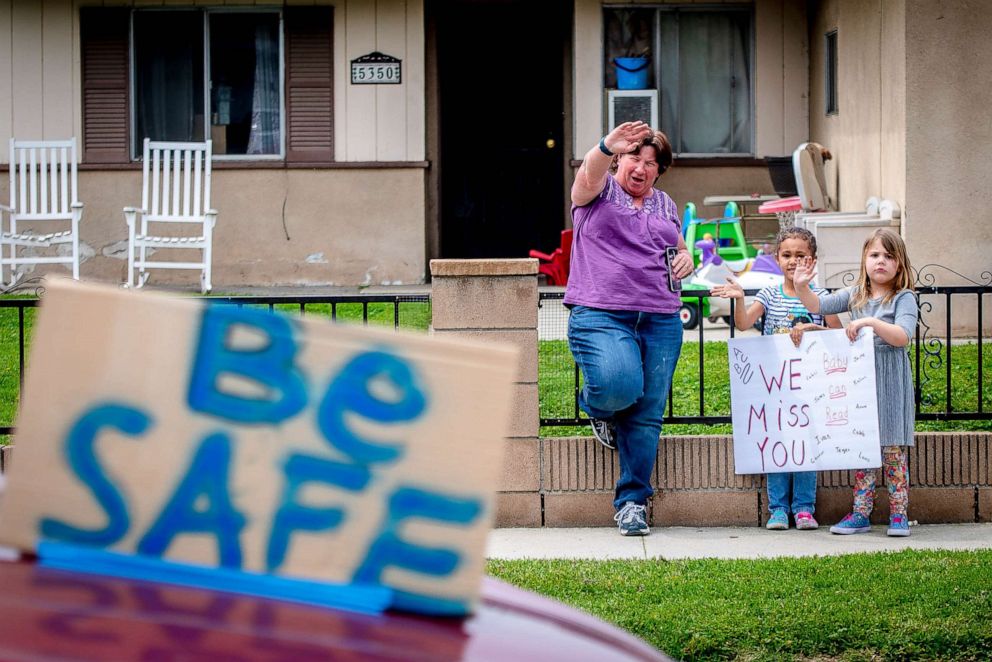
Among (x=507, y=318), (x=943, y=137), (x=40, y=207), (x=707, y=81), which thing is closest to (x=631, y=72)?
(x=707, y=81)

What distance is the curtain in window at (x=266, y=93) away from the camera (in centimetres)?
1424

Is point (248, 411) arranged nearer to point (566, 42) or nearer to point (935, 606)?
point (935, 606)

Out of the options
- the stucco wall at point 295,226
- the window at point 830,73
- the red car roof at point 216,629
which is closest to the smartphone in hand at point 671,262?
the red car roof at point 216,629

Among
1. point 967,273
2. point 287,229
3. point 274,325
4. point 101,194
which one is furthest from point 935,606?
point 101,194

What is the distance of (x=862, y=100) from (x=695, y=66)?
8.77ft

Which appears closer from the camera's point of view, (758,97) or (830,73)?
(830,73)

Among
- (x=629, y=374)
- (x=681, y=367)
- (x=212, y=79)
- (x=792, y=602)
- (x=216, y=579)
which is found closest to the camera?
(x=216, y=579)

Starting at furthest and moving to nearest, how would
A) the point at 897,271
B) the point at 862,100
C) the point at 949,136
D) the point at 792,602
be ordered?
the point at 862,100 < the point at 949,136 < the point at 897,271 < the point at 792,602

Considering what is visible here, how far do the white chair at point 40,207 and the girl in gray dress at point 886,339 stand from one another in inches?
342

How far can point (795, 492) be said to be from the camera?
618 cm

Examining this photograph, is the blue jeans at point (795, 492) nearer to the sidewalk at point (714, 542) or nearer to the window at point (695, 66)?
the sidewalk at point (714, 542)

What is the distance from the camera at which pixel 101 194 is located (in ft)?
46.6

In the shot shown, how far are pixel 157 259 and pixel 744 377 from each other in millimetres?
9413

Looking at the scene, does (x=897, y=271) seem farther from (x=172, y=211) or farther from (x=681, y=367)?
(x=172, y=211)
